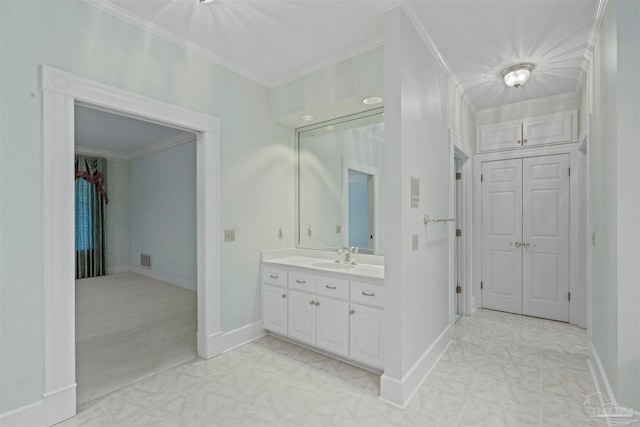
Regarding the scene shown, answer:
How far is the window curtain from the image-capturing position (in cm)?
611

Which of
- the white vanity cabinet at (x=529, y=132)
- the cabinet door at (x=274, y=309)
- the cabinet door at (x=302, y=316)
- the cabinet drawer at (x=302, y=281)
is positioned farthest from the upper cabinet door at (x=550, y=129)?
the cabinet door at (x=274, y=309)

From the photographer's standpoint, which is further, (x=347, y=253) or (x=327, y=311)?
(x=347, y=253)

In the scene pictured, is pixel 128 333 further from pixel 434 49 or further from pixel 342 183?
pixel 434 49

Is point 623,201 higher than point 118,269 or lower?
higher

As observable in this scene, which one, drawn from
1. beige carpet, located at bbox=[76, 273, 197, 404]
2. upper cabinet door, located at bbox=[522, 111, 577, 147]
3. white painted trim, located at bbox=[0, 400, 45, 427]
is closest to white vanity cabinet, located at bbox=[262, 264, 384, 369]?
beige carpet, located at bbox=[76, 273, 197, 404]

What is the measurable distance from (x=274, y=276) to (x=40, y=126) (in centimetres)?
210

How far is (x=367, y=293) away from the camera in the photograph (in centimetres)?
240

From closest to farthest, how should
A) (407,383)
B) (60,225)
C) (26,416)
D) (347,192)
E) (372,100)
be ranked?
(26,416)
(60,225)
(407,383)
(372,100)
(347,192)

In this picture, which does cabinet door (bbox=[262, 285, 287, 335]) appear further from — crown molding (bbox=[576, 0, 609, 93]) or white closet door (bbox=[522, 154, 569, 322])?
crown molding (bbox=[576, 0, 609, 93])

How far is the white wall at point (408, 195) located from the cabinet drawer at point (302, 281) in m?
0.83

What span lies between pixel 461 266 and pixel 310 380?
2475 millimetres

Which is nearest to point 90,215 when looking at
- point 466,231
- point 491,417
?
point 466,231

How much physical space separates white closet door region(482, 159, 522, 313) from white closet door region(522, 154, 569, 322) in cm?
8

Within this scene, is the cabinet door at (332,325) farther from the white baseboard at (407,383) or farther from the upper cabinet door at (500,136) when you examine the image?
the upper cabinet door at (500,136)
